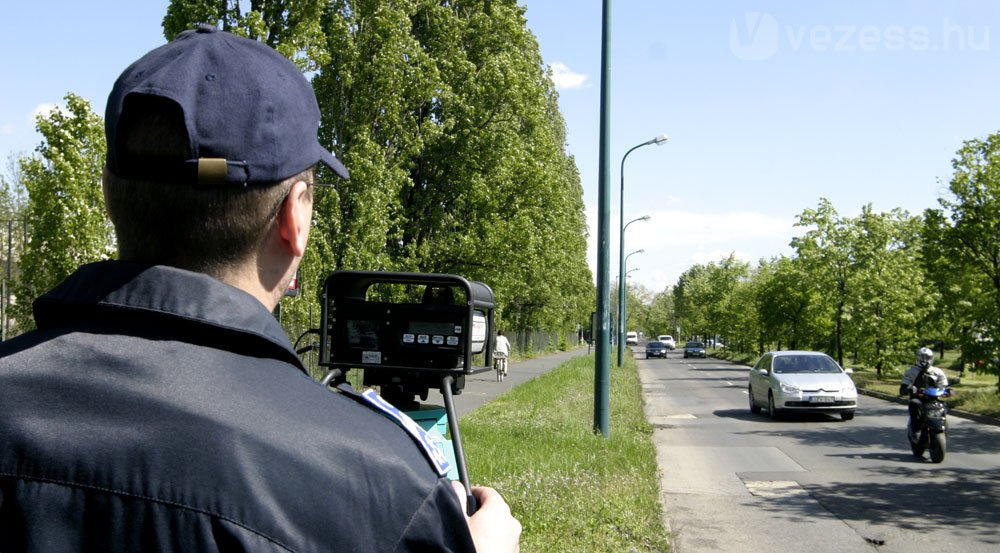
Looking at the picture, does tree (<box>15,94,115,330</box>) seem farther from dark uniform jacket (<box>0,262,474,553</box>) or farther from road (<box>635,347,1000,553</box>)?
dark uniform jacket (<box>0,262,474,553</box>)

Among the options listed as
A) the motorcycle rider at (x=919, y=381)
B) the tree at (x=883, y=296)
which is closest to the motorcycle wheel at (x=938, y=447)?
the motorcycle rider at (x=919, y=381)

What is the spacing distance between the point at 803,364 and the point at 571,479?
12278mm

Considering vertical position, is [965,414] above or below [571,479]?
below

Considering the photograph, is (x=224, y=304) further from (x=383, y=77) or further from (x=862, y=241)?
(x=862, y=241)

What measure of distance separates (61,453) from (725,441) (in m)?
15.3

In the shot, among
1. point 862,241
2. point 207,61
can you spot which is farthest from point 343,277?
point 862,241

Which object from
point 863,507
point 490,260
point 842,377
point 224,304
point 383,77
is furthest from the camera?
point 490,260

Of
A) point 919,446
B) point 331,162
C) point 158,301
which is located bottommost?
point 919,446

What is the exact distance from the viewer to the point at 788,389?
60.6 ft

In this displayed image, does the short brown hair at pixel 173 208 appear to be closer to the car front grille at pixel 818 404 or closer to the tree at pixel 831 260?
the car front grille at pixel 818 404

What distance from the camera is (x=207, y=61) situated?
124cm

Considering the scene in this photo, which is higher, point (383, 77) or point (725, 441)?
point (383, 77)

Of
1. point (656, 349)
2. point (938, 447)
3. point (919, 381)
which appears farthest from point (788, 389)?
point (656, 349)

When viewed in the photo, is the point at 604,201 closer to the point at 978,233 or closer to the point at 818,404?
the point at 818,404
